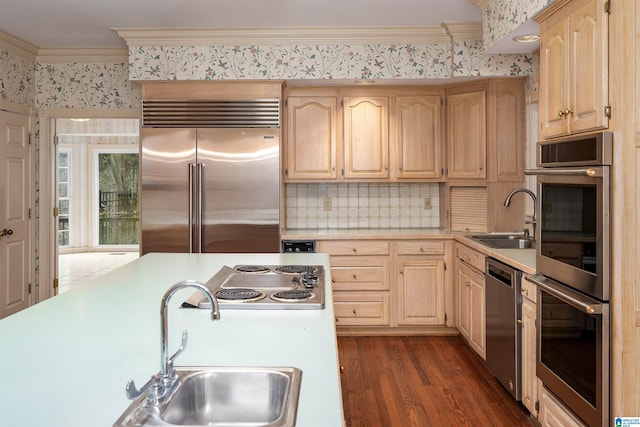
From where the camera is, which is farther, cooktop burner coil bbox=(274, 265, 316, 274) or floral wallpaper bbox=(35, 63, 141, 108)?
floral wallpaper bbox=(35, 63, 141, 108)

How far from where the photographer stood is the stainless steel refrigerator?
4.27 metres

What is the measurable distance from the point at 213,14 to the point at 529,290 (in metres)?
2.95

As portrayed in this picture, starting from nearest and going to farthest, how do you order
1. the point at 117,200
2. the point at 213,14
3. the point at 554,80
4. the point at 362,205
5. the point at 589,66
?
the point at 589,66
the point at 554,80
the point at 213,14
the point at 362,205
the point at 117,200

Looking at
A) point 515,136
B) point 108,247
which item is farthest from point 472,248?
point 108,247

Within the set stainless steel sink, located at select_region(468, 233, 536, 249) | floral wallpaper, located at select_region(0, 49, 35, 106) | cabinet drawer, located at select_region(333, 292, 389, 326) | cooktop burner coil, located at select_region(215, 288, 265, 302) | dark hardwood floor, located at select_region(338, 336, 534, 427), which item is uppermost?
floral wallpaper, located at select_region(0, 49, 35, 106)

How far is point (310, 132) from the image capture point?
14.9 ft

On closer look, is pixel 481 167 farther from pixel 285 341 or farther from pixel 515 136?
pixel 285 341

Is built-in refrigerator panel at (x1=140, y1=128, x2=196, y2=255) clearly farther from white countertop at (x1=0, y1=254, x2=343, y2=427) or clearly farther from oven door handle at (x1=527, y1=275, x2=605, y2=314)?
oven door handle at (x1=527, y1=275, x2=605, y2=314)

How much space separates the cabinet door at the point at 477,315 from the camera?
349 cm

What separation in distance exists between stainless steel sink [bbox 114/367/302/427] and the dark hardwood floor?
174cm

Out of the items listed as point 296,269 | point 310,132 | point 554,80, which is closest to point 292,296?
point 296,269

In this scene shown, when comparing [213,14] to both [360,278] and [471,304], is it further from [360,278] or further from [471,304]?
[471,304]

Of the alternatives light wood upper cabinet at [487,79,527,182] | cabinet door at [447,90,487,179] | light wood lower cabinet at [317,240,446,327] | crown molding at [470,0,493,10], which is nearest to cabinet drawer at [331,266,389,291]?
light wood lower cabinet at [317,240,446,327]

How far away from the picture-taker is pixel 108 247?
391 inches
